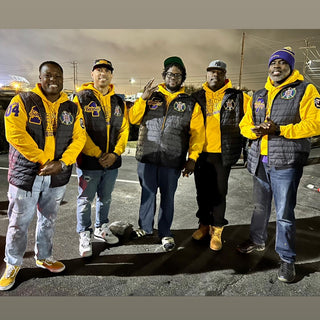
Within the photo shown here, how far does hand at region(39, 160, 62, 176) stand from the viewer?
7.94 feet

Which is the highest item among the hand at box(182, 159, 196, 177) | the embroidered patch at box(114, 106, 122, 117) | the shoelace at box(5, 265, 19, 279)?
the embroidered patch at box(114, 106, 122, 117)

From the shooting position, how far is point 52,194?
8.63ft

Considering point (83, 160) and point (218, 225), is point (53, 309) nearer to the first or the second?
point (83, 160)

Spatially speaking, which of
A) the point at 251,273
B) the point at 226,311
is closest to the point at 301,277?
the point at 251,273

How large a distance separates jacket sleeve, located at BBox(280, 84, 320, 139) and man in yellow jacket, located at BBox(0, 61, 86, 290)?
2094mm

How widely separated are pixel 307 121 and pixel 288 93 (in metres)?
0.35

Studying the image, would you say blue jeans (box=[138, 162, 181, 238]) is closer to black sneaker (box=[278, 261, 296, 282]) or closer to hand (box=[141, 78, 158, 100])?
hand (box=[141, 78, 158, 100])

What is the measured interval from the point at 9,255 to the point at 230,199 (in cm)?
394

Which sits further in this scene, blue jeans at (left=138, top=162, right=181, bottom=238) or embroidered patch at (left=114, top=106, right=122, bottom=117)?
blue jeans at (left=138, top=162, right=181, bottom=238)

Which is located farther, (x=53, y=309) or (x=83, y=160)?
(x=83, y=160)

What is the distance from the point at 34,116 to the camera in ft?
7.69

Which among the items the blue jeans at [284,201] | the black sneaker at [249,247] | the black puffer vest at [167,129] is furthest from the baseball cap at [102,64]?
the black sneaker at [249,247]

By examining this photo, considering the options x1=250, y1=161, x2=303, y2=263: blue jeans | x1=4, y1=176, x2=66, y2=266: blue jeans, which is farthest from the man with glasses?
x1=4, y1=176, x2=66, y2=266: blue jeans

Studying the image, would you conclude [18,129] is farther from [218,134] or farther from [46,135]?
[218,134]
